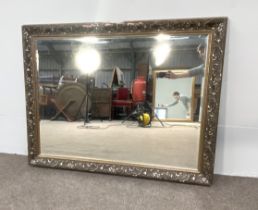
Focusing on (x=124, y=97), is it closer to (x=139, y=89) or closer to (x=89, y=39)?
(x=139, y=89)

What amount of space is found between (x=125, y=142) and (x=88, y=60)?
43 cm

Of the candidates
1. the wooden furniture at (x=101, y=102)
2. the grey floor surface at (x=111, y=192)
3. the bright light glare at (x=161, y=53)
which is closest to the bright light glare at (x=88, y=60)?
the wooden furniture at (x=101, y=102)

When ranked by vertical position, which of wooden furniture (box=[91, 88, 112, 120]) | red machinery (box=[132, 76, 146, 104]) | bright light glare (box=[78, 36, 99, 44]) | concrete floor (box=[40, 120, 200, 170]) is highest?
bright light glare (box=[78, 36, 99, 44])

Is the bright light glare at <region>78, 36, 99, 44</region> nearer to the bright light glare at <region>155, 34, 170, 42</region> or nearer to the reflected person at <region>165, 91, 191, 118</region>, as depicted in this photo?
the bright light glare at <region>155, 34, 170, 42</region>

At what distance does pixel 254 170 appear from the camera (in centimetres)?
95

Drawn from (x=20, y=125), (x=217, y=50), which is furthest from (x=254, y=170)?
(x=20, y=125)

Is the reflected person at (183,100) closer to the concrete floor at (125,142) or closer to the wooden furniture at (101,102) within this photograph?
the concrete floor at (125,142)

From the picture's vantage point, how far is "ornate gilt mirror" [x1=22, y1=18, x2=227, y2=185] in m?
0.88

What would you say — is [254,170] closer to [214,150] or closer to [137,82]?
[214,150]

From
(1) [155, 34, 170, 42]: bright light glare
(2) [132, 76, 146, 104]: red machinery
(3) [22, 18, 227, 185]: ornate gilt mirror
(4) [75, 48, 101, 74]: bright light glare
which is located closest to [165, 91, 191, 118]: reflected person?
(3) [22, 18, 227, 185]: ornate gilt mirror

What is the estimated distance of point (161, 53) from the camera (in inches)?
35.9

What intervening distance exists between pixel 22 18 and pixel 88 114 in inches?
23.1

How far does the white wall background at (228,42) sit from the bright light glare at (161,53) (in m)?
0.13

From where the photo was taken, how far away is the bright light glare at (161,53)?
90cm
